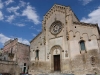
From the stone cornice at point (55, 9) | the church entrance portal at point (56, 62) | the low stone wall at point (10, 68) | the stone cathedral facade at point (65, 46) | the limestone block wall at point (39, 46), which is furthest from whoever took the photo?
the low stone wall at point (10, 68)

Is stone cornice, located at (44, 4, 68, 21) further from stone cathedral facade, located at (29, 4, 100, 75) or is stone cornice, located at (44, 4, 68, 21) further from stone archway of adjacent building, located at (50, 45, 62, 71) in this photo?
stone archway of adjacent building, located at (50, 45, 62, 71)

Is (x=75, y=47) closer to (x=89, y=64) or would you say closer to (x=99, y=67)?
(x=89, y=64)

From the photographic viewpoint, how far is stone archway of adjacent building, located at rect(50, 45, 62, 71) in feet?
70.7

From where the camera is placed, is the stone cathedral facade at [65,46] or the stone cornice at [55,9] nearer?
the stone cathedral facade at [65,46]

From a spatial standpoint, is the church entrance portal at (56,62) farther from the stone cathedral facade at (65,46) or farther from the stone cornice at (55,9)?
the stone cornice at (55,9)

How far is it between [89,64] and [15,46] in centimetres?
1712

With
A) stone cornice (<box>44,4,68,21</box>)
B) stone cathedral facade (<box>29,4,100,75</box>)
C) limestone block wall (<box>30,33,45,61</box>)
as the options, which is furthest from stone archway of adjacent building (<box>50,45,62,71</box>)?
stone cornice (<box>44,4,68,21</box>)

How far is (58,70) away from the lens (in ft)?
69.6

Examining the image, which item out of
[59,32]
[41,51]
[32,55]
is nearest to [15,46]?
[32,55]

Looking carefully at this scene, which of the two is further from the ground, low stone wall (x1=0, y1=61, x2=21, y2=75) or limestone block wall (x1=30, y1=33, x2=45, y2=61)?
limestone block wall (x1=30, y1=33, x2=45, y2=61)

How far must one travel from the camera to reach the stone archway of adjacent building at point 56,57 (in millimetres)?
21547

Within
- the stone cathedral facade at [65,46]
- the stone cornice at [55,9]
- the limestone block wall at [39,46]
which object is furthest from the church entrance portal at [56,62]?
the stone cornice at [55,9]

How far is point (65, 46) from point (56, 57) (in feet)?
8.96

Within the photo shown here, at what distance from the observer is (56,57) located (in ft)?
72.8
